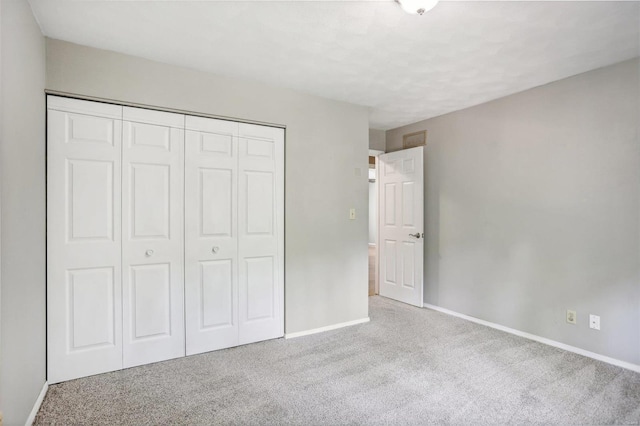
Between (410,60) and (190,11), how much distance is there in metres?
1.62

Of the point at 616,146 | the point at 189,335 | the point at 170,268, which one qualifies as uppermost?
the point at 616,146

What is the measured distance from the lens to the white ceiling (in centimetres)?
201

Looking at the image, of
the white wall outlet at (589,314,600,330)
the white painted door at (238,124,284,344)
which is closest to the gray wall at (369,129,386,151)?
the white painted door at (238,124,284,344)

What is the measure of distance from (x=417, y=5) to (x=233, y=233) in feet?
7.26

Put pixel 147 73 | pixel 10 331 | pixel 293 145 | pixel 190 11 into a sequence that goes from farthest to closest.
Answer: pixel 293 145 < pixel 147 73 < pixel 190 11 < pixel 10 331

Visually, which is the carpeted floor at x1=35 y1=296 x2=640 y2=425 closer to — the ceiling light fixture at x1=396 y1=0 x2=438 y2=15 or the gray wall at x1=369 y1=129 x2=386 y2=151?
the ceiling light fixture at x1=396 y1=0 x2=438 y2=15

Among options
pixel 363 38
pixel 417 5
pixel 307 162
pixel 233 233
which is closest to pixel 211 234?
pixel 233 233

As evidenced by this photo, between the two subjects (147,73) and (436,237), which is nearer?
(147,73)

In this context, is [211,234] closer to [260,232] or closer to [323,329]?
[260,232]

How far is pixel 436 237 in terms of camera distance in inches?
169

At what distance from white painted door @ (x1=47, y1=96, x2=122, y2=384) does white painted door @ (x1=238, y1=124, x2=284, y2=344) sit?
0.98 meters

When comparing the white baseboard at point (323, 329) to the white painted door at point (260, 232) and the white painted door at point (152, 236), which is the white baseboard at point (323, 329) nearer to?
the white painted door at point (260, 232)

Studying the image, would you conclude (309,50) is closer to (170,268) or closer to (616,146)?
(170,268)

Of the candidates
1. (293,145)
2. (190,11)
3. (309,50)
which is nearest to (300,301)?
(293,145)
